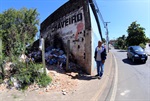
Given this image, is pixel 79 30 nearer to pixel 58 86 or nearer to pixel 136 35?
pixel 58 86

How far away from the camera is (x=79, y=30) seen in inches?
383

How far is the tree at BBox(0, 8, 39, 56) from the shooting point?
862 centimetres

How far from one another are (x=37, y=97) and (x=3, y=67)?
205cm

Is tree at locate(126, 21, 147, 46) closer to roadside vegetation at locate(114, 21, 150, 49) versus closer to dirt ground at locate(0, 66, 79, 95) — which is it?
roadside vegetation at locate(114, 21, 150, 49)

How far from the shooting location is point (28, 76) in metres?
6.25

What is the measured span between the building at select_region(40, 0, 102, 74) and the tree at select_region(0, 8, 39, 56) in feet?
7.61

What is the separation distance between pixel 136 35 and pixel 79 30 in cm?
3933

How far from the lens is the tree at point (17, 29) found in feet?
28.3

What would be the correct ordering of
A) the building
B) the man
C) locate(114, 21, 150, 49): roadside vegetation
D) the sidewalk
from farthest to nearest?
locate(114, 21, 150, 49): roadside vegetation, the building, the man, the sidewalk

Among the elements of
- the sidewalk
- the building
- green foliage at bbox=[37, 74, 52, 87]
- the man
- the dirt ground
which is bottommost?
the sidewalk

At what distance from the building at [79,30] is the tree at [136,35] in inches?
1435

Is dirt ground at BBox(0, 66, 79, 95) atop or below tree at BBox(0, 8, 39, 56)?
below

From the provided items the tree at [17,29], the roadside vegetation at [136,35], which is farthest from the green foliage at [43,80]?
the roadside vegetation at [136,35]

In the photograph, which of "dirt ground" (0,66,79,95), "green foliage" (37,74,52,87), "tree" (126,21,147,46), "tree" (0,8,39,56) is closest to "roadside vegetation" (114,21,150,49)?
"tree" (126,21,147,46)
